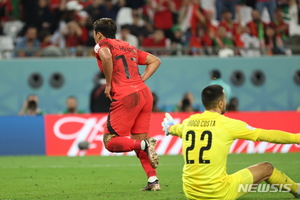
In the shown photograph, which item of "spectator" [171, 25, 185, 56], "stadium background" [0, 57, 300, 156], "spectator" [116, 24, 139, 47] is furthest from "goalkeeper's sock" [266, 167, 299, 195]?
"spectator" [171, 25, 185, 56]

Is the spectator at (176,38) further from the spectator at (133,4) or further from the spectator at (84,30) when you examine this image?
the spectator at (84,30)

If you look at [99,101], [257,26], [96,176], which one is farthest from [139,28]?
[96,176]

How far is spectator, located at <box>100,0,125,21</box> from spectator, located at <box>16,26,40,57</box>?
2.15 meters

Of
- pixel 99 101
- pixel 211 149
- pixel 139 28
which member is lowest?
pixel 99 101

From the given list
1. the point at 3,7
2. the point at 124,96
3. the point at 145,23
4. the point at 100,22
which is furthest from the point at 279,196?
the point at 3,7

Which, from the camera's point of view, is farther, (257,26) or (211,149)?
(257,26)

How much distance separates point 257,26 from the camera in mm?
20250

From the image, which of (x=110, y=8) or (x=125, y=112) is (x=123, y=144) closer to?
(x=125, y=112)

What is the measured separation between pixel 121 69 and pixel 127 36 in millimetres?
10409

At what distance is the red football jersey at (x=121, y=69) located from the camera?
8398 mm

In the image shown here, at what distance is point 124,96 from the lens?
8.36 m

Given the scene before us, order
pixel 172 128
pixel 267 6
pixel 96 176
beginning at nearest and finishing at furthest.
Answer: pixel 172 128 < pixel 96 176 < pixel 267 6

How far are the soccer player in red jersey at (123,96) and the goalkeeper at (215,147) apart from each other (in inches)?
61.2

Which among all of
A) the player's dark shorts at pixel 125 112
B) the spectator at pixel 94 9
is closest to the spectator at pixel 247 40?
the spectator at pixel 94 9
